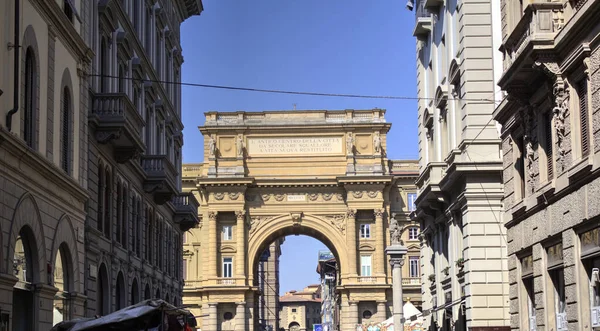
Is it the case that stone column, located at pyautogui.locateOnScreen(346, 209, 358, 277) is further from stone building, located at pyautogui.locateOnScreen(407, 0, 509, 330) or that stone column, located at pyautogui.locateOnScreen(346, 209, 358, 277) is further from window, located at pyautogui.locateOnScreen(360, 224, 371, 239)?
stone building, located at pyautogui.locateOnScreen(407, 0, 509, 330)

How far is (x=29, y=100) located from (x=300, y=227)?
A: 6332 cm

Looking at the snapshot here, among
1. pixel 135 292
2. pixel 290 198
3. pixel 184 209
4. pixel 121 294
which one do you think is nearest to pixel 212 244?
pixel 290 198

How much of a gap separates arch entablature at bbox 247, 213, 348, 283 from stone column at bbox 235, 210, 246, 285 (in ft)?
2.93

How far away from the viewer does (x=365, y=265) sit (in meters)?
85.2

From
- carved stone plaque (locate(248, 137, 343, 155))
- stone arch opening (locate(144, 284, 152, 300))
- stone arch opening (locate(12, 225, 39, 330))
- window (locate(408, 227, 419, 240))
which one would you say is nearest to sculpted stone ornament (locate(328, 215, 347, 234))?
carved stone plaque (locate(248, 137, 343, 155))

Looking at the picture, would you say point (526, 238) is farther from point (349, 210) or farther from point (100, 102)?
point (349, 210)

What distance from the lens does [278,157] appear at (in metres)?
85.1

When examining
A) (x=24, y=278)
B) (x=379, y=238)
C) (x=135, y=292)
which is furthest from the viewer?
(x=379, y=238)

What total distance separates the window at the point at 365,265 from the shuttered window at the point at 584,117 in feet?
216

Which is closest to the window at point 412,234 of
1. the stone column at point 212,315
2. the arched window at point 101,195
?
the stone column at point 212,315

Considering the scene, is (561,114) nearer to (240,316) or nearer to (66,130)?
(66,130)

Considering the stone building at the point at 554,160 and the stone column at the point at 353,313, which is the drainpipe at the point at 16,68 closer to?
the stone building at the point at 554,160

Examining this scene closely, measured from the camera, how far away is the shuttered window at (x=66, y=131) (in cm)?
2678

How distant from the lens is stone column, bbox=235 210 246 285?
84.4 meters
